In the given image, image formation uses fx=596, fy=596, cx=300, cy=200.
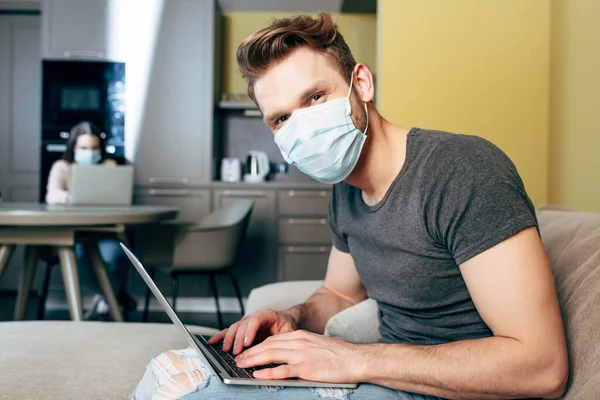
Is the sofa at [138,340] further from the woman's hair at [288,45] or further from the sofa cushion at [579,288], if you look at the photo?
the woman's hair at [288,45]

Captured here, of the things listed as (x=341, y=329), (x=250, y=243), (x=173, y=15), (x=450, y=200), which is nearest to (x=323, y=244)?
(x=250, y=243)

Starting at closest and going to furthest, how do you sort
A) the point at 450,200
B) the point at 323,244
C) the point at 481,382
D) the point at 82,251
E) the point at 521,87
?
the point at 481,382, the point at 450,200, the point at 521,87, the point at 82,251, the point at 323,244

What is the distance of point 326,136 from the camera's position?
1.16 m

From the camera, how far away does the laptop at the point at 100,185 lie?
3.36 m

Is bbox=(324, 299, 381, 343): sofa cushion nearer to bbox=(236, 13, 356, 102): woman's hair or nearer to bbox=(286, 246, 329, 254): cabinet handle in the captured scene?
bbox=(236, 13, 356, 102): woman's hair

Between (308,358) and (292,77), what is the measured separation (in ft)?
1.76

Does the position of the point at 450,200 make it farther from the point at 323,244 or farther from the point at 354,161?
the point at 323,244

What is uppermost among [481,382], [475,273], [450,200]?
[450,200]

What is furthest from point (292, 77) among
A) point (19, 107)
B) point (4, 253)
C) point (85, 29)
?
point (19, 107)

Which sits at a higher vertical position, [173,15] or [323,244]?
[173,15]

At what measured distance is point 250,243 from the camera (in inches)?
180

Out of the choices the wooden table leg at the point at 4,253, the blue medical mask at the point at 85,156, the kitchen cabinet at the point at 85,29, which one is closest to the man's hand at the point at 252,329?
the wooden table leg at the point at 4,253

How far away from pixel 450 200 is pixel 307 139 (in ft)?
1.08

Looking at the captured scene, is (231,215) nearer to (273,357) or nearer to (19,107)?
(19,107)
